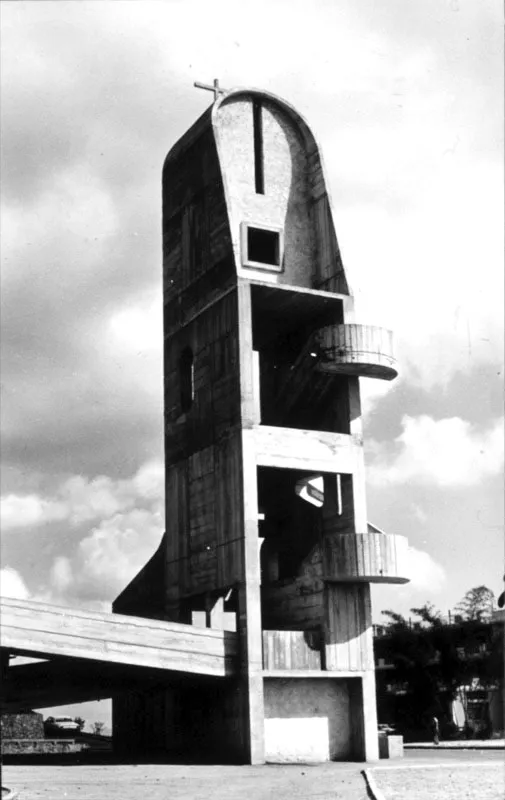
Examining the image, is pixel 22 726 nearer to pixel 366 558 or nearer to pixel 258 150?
pixel 366 558

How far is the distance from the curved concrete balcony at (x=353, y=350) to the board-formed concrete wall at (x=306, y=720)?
35.6 ft

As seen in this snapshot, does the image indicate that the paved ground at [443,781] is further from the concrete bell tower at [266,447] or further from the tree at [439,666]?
the tree at [439,666]

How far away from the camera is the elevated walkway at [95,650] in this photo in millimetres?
32094

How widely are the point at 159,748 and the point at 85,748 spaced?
9.97m

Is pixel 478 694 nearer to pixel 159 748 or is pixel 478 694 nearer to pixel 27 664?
pixel 159 748

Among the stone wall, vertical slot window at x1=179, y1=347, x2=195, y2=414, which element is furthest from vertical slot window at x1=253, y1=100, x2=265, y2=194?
the stone wall

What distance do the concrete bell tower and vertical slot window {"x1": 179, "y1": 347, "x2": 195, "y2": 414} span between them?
0.27 ft

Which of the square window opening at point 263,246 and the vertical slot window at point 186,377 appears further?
the vertical slot window at point 186,377

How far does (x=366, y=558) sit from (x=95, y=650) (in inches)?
365

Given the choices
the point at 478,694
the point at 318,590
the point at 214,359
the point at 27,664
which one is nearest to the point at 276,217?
the point at 214,359

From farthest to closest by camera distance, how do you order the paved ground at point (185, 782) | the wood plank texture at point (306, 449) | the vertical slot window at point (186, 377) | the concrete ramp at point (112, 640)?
the vertical slot window at point (186, 377), the wood plank texture at point (306, 449), the concrete ramp at point (112, 640), the paved ground at point (185, 782)

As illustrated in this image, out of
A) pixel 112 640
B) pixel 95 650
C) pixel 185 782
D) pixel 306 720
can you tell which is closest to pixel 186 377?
pixel 112 640

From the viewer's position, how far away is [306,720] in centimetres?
3584

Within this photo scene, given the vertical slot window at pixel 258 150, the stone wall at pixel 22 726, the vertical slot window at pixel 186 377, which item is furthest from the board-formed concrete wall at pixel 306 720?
the stone wall at pixel 22 726
